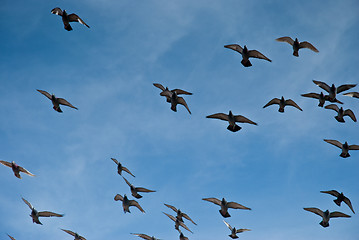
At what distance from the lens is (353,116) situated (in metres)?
28.5

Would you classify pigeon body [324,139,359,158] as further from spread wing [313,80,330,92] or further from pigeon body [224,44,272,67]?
pigeon body [224,44,272,67]

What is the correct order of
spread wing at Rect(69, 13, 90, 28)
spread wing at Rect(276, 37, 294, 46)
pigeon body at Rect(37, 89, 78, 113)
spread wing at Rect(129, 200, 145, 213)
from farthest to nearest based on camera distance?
spread wing at Rect(129, 200, 145, 213)
pigeon body at Rect(37, 89, 78, 113)
spread wing at Rect(276, 37, 294, 46)
spread wing at Rect(69, 13, 90, 28)

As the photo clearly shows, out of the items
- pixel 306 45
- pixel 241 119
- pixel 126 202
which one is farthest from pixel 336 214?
pixel 126 202

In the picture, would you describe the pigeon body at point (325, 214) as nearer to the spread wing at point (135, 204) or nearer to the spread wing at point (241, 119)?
the spread wing at point (241, 119)

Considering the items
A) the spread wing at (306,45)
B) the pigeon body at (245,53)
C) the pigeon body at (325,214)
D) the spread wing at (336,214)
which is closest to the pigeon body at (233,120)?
the pigeon body at (245,53)

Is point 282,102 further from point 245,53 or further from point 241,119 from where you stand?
point 245,53

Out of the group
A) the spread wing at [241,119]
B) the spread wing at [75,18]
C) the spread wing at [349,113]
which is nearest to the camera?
the spread wing at [241,119]

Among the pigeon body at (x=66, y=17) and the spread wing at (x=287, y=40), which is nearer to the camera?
the pigeon body at (x=66, y=17)

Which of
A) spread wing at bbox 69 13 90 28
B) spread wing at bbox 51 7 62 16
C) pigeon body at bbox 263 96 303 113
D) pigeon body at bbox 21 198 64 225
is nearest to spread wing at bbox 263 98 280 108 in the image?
pigeon body at bbox 263 96 303 113

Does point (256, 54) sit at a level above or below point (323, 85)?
above

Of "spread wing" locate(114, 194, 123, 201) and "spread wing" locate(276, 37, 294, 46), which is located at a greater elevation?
"spread wing" locate(276, 37, 294, 46)

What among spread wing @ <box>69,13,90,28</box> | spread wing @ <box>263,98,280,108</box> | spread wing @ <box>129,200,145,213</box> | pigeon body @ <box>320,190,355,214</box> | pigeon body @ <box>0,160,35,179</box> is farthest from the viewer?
spread wing @ <box>129,200,145,213</box>

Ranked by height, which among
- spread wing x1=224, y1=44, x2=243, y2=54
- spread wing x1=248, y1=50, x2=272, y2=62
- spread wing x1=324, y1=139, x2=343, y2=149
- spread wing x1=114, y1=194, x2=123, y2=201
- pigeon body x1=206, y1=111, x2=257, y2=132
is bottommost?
spread wing x1=114, y1=194, x2=123, y2=201

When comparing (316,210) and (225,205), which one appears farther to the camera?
(316,210)
